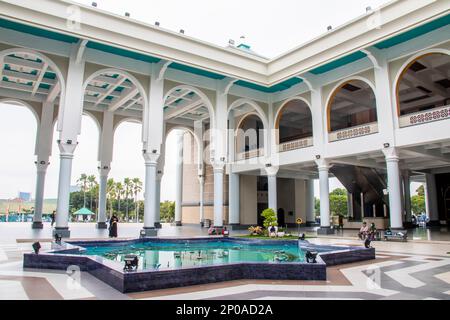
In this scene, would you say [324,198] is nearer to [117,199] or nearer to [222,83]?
[222,83]

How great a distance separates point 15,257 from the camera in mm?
8477

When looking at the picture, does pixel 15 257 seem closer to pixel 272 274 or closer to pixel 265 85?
pixel 272 274

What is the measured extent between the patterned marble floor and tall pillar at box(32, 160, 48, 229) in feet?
41.9

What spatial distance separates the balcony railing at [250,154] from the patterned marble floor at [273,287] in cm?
1365

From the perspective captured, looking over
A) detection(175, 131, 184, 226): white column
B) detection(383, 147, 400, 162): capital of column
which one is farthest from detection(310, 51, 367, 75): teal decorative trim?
detection(175, 131, 184, 226): white column

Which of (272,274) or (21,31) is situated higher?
(21,31)

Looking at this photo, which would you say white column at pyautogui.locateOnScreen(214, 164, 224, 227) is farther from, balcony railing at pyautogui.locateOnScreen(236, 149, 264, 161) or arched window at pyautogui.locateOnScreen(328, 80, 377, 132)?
arched window at pyautogui.locateOnScreen(328, 80, 377, 132)

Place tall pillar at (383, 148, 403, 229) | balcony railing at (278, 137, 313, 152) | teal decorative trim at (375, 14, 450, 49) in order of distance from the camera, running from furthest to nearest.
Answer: balcony railing at (278, 137, 313, 152)
tall pillar at (383, 148, 403, 229)
teal decorative trim at (375, 14, 450, 49)

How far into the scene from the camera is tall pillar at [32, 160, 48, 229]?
62.1 feet

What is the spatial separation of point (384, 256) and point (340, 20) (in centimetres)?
1094

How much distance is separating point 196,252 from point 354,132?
973 centimetres

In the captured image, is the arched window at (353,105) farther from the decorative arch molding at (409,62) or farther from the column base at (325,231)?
the column base at (325,231)

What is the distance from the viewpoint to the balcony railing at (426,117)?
12.9 meters
